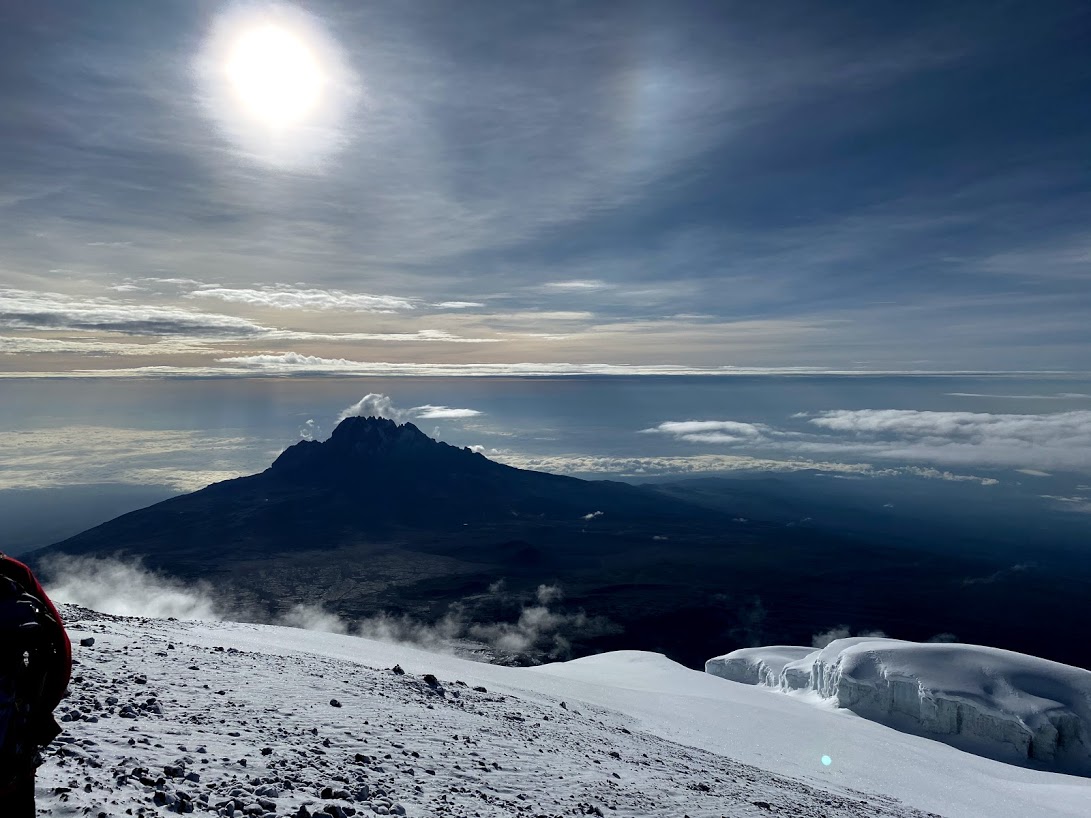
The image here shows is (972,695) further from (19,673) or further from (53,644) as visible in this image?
(19,673)

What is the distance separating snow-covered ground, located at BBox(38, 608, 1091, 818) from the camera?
1124 centimetres

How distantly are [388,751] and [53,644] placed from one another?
10245 millimetres

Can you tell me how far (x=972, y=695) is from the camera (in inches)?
2697

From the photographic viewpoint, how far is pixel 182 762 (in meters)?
11.6

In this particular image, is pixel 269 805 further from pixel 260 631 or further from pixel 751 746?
pixel 751 746

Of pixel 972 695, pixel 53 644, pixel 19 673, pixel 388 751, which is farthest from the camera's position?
pixel 972 695

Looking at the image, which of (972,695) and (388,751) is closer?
(388,751)

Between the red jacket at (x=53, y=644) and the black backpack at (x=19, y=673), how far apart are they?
10cm

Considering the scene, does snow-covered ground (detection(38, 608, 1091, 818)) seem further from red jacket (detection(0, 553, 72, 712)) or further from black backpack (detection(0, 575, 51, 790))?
red jacket (detection(0, 553, 72, 712))

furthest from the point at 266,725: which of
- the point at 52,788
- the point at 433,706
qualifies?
the point at 433,706

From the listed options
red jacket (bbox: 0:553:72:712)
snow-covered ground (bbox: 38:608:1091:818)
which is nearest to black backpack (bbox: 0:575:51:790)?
red jacket (bbox: 0:553:72:712)

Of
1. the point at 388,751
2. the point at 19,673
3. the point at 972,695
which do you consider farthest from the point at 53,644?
the point at 972,695

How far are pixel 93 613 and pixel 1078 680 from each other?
94326 millimetres

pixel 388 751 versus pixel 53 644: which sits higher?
pixel 53 644
